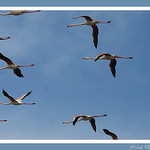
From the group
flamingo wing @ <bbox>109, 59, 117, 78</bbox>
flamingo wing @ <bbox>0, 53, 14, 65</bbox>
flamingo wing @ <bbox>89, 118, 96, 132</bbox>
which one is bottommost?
flamingo wing @ <bbox>89, 118, 96, 132</bbox>

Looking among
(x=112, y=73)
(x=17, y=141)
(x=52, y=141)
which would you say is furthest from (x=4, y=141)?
(x=112, y=73)

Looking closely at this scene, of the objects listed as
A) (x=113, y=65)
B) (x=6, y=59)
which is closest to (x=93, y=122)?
(x=113, y=65)

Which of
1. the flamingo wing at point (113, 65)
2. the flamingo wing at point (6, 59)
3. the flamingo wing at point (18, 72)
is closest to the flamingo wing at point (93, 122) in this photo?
the flamingo wing at point (113, 65)

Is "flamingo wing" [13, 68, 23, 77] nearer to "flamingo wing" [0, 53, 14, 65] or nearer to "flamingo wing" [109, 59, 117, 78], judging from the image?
"flamingo wing" [0, 53, 14, 65]

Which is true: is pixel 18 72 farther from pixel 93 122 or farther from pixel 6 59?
pixel 93 122

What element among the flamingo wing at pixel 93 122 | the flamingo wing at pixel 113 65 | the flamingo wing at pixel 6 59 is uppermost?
the flamingo wing at pixel 6 59

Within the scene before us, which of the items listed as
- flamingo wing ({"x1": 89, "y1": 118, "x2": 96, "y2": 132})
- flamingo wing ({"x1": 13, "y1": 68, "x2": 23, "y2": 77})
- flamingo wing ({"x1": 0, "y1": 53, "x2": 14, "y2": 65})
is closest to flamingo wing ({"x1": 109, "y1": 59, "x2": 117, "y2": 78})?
flamingo wing ({"x1": 89, "y1": 118, "x2": 96, "y2": 132})

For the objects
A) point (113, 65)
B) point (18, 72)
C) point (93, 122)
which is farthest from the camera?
point (93, 122)

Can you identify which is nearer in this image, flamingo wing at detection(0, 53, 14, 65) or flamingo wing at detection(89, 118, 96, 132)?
flamingo wing at detection(0, 53, 14, 65)

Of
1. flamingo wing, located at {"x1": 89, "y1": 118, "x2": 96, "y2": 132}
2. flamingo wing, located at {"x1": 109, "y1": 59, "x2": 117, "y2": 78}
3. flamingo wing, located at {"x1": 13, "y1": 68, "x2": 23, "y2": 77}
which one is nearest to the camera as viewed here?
flamingo wing, located at {"x1": 13, "y1": 68, "x2": 23, "y2": 77}

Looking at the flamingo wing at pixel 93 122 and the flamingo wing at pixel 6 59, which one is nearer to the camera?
the flamingo wing at pixel 6 59

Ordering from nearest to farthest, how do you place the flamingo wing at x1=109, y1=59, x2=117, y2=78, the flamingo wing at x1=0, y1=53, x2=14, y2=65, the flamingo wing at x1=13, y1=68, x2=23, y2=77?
the flamingo wing at x1=0, y1=53, x2=14, y2=65
the flamingo wing at x1=13, y1=68, x2=23, y2=77
the flamingo wing at x1=109, y1=59, x2=117, y2=78

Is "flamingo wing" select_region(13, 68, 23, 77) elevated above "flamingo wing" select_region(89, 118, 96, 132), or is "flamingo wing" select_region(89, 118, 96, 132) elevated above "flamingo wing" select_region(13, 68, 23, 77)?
"flamingo wing" select_region(13, 68, 23, 77)

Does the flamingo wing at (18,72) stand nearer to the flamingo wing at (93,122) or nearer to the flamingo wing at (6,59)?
the flamingo wing at (6,59)
